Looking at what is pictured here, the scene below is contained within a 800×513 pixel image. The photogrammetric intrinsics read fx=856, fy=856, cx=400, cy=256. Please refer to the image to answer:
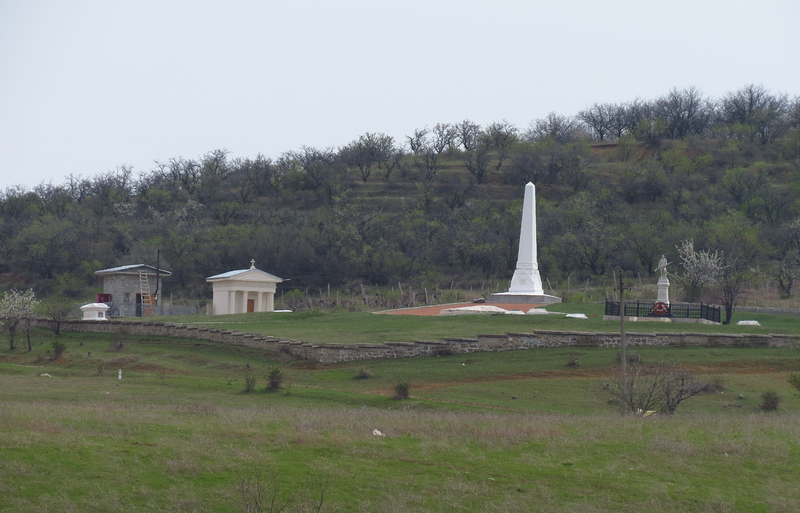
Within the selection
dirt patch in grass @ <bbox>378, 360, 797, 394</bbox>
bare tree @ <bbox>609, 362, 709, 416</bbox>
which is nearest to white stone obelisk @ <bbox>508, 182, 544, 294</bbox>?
dirt patch in grass @ <bbox>378, 360, 797, 394</bbox>

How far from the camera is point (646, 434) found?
15070 mm

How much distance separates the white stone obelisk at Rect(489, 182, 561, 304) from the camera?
4862 centimetres

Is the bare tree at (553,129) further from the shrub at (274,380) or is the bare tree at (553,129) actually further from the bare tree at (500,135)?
the shrub at (274,380)

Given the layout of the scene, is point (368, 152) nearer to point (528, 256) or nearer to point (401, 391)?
point (528, 256)

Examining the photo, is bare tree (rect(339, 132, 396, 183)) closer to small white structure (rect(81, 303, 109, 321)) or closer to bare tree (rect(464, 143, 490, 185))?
bare tree (rect(464, 143, 490, 185))

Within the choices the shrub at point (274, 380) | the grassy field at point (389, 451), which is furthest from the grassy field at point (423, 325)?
the grassy field at point (389, 451)

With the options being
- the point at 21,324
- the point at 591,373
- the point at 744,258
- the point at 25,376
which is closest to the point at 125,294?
the point at 21,324

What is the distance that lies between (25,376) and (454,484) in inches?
760

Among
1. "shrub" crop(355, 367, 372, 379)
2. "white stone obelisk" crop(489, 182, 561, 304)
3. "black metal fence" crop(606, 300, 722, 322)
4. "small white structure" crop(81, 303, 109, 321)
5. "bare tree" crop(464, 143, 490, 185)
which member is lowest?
"shrub" crop(355, 367, 372, 379)

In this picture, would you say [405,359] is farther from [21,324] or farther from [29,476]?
[21,324]

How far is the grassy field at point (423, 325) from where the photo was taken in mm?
31656

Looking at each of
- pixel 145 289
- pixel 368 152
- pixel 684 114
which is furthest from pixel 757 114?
pixel 145 289

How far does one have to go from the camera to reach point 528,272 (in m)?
49.7

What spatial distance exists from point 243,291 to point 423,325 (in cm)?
1960
